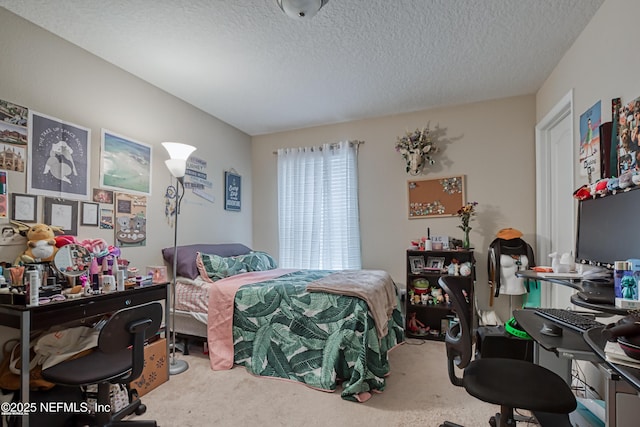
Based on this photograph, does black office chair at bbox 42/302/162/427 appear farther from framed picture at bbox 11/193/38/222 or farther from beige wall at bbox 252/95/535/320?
beige wall at bbox 252/95/535/320

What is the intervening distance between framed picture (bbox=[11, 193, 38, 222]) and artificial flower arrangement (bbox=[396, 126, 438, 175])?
335 centimetres

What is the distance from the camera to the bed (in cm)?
213

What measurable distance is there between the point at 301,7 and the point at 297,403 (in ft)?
8.31

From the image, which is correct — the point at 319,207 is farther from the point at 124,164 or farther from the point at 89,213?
the point at 89,213

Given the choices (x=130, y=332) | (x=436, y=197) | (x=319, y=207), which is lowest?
(x=130, y=332)

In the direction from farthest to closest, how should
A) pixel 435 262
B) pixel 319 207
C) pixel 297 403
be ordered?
1. pixel 319 207
2. pixel 435 262
3. pixel 297 403

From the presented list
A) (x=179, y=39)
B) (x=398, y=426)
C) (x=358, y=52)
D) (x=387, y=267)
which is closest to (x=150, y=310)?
(x=398, y=426)

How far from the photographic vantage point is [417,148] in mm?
3432

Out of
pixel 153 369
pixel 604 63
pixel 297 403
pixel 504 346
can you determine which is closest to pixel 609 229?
pixel 604 63

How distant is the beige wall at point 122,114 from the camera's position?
1.94m

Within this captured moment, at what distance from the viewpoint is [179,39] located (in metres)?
2.17

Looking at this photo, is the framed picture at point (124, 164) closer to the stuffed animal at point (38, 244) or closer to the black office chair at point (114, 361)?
the stuffed animal at point (38, 244)

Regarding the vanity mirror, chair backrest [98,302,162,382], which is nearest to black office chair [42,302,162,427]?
chair backrest [98,302,162,382]

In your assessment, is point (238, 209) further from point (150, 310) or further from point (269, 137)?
point (150, 310)
